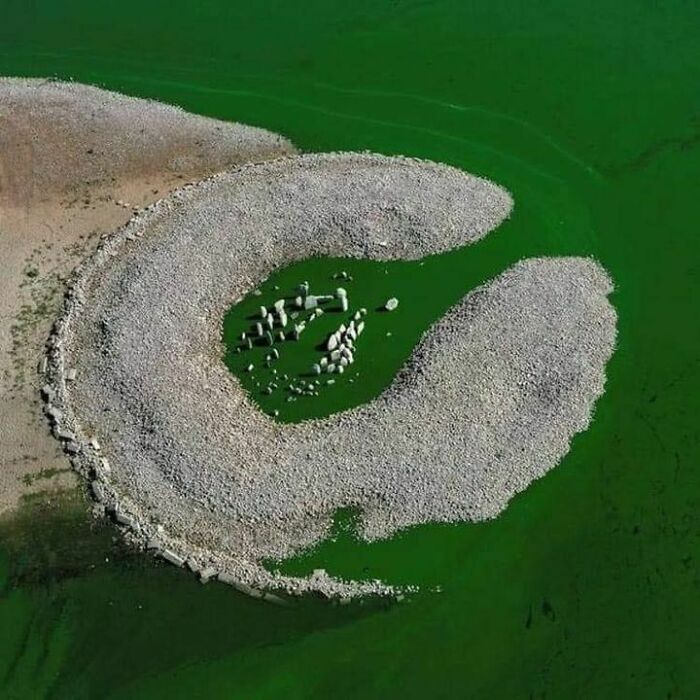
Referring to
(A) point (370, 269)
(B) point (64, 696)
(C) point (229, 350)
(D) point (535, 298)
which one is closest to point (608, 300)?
(D) point (535, 298)

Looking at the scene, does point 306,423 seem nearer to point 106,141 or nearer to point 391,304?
point 391,304

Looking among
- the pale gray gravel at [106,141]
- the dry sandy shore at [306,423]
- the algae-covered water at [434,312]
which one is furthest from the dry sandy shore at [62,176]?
the algae-covered water at [434,312]

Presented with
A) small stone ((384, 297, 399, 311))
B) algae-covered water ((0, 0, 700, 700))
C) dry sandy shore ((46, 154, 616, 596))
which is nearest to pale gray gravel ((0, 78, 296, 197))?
algae-covered water ((0, 0, 700, 700))

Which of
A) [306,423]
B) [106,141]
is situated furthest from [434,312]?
[106,141]

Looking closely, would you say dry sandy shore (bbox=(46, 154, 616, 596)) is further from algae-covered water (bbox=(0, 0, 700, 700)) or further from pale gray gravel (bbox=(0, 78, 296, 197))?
pale gray gravel (bbox=(0, 78, 296, 197))

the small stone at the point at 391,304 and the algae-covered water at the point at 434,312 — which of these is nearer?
the algae-covered water at the point at 434,312

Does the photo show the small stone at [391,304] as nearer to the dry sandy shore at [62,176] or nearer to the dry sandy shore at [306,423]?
the dry sandy shore at [306,423]

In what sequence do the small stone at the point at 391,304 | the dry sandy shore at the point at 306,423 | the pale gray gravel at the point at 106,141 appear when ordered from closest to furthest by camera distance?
the dry sandy shore at the point at 306,423 < the small stone at the point at 391,304 < the pale gray gravel at the point at 106,141
